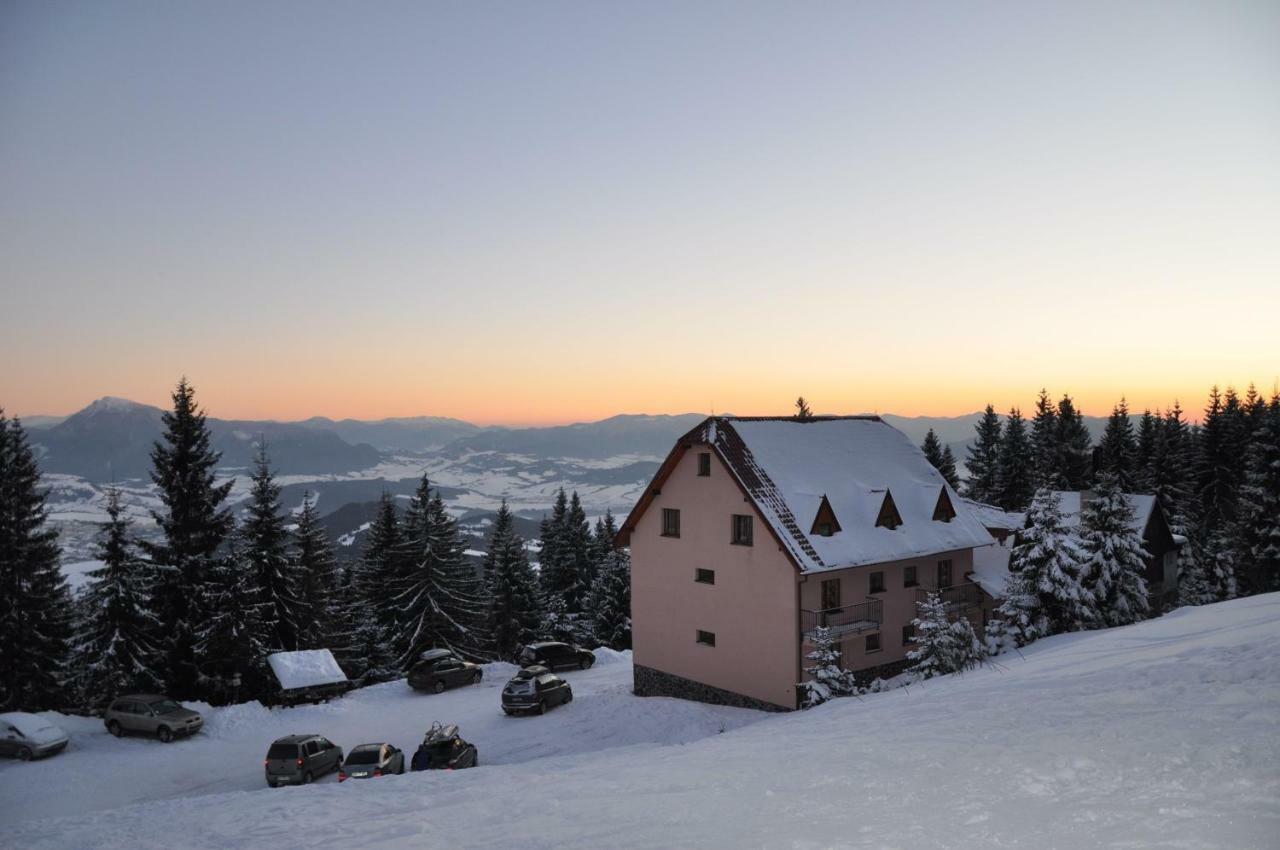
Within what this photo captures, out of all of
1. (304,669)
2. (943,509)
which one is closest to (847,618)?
(943,509)

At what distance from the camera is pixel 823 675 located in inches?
989

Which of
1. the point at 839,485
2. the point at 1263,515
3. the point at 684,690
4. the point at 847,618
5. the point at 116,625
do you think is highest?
the point at 839,485

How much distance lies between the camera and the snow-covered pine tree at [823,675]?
25.1 m

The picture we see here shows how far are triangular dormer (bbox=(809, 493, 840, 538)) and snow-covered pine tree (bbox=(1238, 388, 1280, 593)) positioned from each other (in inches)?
1451

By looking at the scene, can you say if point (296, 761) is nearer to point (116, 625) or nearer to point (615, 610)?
point (116, 625)

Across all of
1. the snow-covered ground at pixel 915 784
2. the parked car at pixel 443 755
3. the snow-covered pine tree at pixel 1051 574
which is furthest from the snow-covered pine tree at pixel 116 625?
the snow-covered pine tree at pixel 1051 574

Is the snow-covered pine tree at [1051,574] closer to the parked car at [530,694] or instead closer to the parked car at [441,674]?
the parked car at [530,694]

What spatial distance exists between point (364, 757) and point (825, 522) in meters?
18.8

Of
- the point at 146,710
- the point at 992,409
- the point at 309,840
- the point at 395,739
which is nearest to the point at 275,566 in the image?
the point at 146,710

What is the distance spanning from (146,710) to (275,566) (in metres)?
12.1

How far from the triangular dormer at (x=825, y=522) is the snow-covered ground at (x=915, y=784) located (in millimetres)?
8585

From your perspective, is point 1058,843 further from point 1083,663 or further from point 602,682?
point 602,682

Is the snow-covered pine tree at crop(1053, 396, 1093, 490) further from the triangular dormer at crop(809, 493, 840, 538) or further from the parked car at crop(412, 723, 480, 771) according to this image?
the parked car at crop(412, 723, 480, 771)

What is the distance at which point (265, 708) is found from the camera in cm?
3038
